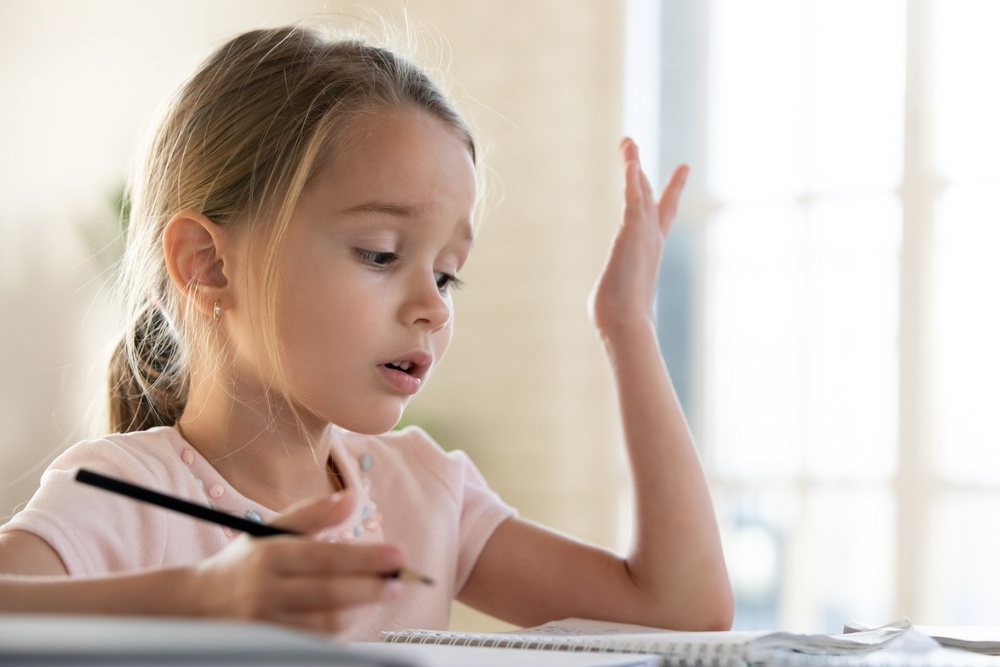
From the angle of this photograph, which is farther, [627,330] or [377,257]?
[627,330]

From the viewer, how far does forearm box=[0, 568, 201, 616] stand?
0.47 m

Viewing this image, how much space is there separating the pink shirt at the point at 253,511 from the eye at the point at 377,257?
0.73 feet

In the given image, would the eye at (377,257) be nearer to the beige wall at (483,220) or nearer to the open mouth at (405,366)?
the open mouth at (405,366)

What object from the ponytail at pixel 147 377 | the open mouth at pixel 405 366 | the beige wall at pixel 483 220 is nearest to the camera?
the open mouth at pixel 405 366

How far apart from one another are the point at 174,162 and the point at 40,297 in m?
2.95

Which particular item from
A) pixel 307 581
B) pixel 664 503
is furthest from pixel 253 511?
pixel 307 581

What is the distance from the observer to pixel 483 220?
3.21 metres

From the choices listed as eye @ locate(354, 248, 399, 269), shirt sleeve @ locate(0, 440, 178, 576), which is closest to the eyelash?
eye @ locate(354, 248, 399, 269)

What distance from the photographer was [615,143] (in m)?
3.44

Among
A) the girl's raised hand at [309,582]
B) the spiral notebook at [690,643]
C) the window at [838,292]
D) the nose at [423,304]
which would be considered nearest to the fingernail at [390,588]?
the girl's raised hand at [309,582]

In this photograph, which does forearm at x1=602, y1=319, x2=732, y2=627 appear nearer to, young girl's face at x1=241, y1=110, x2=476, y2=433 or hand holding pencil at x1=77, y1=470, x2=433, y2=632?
young girl's face at x1=241, y1=110, x2=476, y2=433

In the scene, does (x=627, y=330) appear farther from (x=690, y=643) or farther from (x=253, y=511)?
(x=690, y=643)

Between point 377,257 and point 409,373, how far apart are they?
11 centimetres

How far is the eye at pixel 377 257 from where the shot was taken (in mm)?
900
